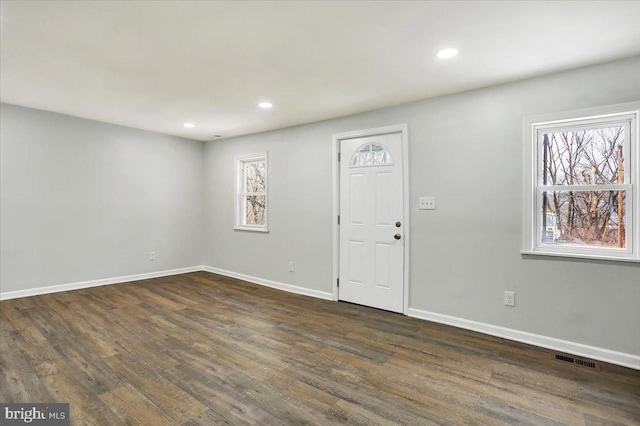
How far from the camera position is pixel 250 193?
5402mm

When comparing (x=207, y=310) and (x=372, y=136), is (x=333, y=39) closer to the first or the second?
(x=372, y=136)

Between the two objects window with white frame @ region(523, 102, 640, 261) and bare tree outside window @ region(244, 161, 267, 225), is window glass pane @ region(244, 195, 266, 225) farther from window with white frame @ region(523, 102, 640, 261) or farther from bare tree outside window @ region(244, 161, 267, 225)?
window with white frame @ region(523, 102, 640, 261)

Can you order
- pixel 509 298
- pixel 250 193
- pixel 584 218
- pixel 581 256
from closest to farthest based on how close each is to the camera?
pixel 581 256, pixel 584 218, pixel 509 298, pixel 250 193

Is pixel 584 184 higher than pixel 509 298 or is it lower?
higher

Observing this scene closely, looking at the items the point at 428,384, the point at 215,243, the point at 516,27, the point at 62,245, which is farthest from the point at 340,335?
the point at 62,245

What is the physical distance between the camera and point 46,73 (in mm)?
2941

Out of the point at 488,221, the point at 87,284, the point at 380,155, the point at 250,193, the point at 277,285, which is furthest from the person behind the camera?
the point at 250,193

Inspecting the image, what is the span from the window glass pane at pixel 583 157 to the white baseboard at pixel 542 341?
136cm

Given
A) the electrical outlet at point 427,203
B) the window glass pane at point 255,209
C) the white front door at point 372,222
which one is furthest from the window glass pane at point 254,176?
the electrical outlet at point 427,203

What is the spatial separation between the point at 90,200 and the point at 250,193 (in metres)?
2.27

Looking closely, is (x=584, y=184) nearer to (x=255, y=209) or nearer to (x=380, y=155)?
(x=380, y=155)

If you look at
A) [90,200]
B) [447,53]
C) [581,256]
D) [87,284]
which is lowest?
[87,284]

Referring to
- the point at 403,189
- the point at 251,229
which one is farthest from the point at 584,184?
the point at 251,229

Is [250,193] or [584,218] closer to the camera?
[584,218]
